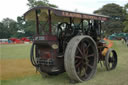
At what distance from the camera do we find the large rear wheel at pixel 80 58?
4.12m

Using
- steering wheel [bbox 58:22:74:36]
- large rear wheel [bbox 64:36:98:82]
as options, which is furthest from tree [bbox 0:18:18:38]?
large rear wheel [bbox 64:36:98:82]

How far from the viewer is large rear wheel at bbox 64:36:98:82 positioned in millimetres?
4125

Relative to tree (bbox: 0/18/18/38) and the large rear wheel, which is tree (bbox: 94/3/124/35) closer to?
tree (bbox: 0/18/18/38)

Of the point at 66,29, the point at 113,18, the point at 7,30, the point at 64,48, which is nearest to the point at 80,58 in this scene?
the point at 64,48

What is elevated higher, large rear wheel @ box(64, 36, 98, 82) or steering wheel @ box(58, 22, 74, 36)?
steering wheel @ box(58, 22, 74, 36)

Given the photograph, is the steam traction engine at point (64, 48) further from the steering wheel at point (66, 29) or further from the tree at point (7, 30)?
the tree at point (7, 30)

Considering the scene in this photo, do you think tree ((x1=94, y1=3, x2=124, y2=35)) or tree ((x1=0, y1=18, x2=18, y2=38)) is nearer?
tree ((x1=94, y1=3, x2=124, y2=35))

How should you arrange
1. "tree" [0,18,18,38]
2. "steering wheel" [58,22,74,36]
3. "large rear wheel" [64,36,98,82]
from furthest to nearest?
"tree" [0,18,18,38] < "steering wheel" [58,22,74,36] < "large rear wheel" [64,36,98,82]

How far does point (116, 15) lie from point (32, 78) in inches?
1814

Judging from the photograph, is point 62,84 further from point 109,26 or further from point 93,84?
point 109,26

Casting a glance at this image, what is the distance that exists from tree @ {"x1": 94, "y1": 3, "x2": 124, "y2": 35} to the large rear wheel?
137ft

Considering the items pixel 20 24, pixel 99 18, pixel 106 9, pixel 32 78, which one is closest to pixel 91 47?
pixel 99 18

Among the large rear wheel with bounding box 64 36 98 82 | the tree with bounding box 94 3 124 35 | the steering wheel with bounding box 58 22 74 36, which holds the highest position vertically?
the tree with bounding box 94 3 124 35

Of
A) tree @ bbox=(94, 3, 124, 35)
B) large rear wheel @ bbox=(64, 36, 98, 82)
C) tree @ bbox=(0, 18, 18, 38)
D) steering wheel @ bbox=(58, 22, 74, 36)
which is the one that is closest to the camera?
large rear wheel @ bbox=(64, 36, 98, 82)
